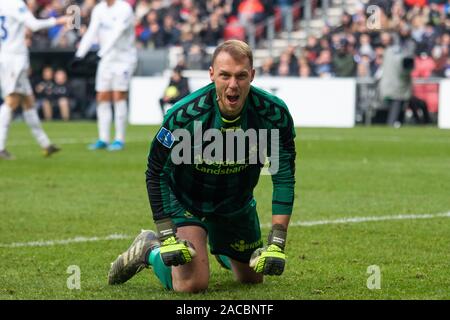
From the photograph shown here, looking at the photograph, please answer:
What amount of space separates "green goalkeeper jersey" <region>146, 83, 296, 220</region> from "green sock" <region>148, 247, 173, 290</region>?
1.30 feet

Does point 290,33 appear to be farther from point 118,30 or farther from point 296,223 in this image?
point 296,223

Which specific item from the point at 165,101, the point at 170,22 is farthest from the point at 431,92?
the point at 170,22

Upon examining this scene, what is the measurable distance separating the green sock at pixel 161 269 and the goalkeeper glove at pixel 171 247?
32 cm

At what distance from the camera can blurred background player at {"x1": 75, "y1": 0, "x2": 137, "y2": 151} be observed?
18.4m

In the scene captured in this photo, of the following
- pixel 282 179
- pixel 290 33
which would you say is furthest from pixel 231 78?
pixel 290 33

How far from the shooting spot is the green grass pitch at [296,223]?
6.91 m

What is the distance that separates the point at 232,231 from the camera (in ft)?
23.7

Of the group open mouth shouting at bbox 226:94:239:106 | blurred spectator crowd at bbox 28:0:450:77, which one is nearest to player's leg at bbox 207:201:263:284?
open mouth shouting at bbox 226:94:239:106

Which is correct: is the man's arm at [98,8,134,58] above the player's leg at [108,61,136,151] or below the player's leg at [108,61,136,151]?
above

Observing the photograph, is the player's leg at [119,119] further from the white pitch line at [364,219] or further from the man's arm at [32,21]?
the white pitch line at [364,219]

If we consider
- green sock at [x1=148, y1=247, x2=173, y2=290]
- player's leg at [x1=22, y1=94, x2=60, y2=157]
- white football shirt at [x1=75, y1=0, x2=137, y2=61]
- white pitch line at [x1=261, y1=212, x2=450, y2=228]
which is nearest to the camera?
green sock at [x1=148, y1=247, x2=173, y2=290]

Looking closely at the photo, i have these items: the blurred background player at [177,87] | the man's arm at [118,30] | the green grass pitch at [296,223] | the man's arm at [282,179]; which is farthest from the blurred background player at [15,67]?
the man's arm at [282,179]

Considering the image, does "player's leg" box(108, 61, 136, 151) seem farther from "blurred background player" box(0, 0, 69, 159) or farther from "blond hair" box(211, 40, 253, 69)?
"blond hair" box(211, 40, 253, 69)
